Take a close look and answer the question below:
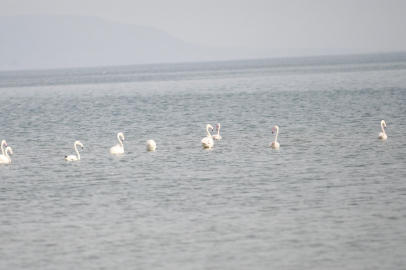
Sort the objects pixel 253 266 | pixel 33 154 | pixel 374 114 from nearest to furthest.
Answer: pixel 253 266
pixel 33 154
pixel 374 114

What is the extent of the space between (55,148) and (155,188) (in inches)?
575

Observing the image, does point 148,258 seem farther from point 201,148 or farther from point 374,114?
point 374,114

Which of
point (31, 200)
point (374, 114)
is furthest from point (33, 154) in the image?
point (374, 114)

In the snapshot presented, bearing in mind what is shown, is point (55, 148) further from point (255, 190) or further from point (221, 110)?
point (221, 110)

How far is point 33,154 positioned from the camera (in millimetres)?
34844

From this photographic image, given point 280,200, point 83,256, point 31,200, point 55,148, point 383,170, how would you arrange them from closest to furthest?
point 83,256 < point 280,200 < point 31,200 < point 383,170 < point 55,148

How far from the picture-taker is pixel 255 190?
925 inches

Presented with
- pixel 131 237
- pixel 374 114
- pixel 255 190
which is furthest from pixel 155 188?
pixel 374 114

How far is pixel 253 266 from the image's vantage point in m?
15.5

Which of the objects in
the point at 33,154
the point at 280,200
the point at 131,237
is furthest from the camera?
the point at 33,154

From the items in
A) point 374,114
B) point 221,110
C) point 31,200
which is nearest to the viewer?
point 31,200

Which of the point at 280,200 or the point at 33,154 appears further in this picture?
the point at 33,154

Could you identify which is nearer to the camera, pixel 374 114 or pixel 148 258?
pixel 148 258

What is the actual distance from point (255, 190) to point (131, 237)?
6722 mm
